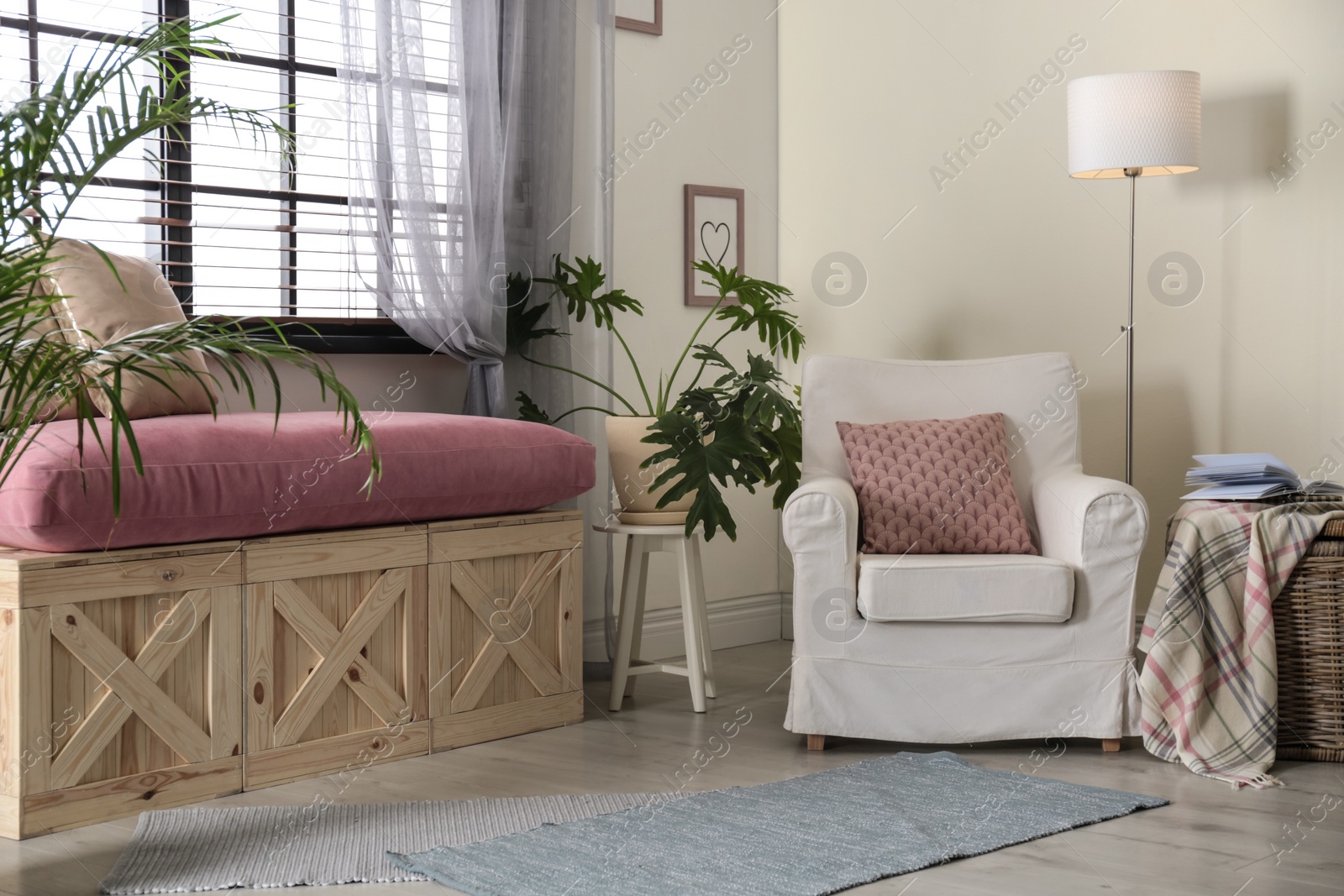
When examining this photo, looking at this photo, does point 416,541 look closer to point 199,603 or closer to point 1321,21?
point 199,603

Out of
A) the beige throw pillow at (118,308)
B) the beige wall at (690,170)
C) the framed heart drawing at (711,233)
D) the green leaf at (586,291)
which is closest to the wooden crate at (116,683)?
the beige throw pillow at (118,308)

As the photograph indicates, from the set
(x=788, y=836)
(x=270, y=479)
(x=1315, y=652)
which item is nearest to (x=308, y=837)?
(x=270, y=479)

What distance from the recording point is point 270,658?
2760 millimetres

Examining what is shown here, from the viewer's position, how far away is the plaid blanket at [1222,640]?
2.97 meters

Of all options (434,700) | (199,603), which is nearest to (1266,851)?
(434,700)

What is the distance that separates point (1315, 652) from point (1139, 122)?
1366 mm

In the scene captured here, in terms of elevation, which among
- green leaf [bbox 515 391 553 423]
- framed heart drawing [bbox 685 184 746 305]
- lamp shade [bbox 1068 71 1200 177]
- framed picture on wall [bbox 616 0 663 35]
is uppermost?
framed picture on wall [bbox 616 0 663 35]

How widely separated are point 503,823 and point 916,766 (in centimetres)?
95

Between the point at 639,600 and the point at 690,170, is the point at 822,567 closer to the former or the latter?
the point at 639,600

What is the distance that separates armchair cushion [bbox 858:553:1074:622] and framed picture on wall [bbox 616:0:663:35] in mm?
2061

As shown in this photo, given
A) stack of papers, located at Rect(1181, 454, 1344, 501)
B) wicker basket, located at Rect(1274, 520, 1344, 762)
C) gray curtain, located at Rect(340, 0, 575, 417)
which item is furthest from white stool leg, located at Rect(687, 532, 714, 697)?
wicker basket, located at Rect(1274, 520, 1344, 762)

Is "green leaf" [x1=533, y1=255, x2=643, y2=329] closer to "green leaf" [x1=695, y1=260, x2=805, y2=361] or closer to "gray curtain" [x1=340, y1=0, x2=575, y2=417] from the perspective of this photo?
"gray curtain" [x1=340, y1=0, x2=575, y2=417]

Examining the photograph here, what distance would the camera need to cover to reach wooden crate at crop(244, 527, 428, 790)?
275 centimetres

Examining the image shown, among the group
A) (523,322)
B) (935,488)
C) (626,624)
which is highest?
(523,322)
